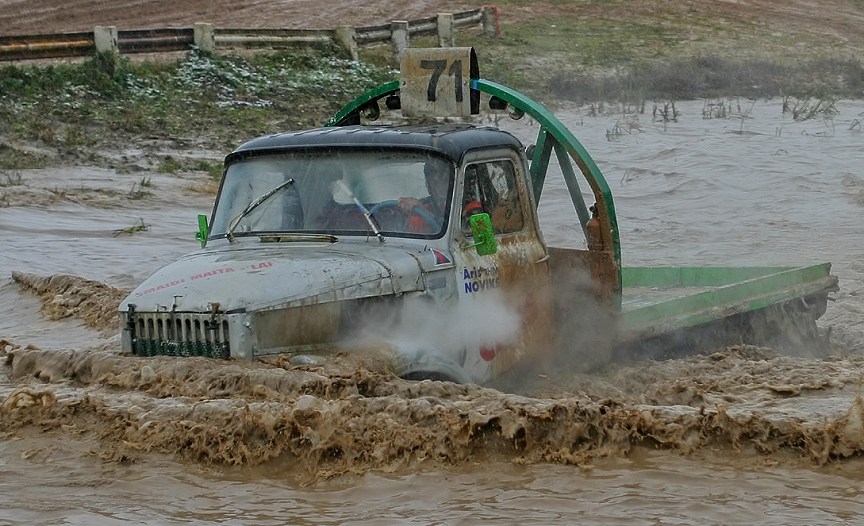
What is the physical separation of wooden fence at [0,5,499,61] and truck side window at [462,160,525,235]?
52.3 feet

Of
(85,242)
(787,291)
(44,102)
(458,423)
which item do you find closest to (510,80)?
(44,102)

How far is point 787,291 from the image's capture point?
974cm

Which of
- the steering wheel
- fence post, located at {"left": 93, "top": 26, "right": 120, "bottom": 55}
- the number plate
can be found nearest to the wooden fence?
fence post, located at {"left": 93, "top": 26, "right": 120, "bottom": 55}

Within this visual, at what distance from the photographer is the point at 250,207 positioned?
7301 millimetres

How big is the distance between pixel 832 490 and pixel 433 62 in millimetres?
3902

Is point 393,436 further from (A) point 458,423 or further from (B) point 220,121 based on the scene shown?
(B) point 220,121

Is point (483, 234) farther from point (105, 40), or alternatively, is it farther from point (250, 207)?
point (105, 40)

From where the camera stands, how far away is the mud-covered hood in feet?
20.4

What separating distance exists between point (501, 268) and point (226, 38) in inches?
746

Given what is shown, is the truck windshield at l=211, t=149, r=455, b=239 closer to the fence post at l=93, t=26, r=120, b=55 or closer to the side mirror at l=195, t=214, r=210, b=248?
the side mirror at l=195, t=214, r=210, b=248

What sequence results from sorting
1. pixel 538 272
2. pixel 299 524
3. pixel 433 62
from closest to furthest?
pixel 299 524 < pixel 538 272 < pixel 433 62

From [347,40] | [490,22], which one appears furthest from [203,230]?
[490,22]

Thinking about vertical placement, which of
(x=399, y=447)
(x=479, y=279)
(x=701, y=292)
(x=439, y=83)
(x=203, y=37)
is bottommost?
(x=701, y=292)

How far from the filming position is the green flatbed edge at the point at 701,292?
340 inches
